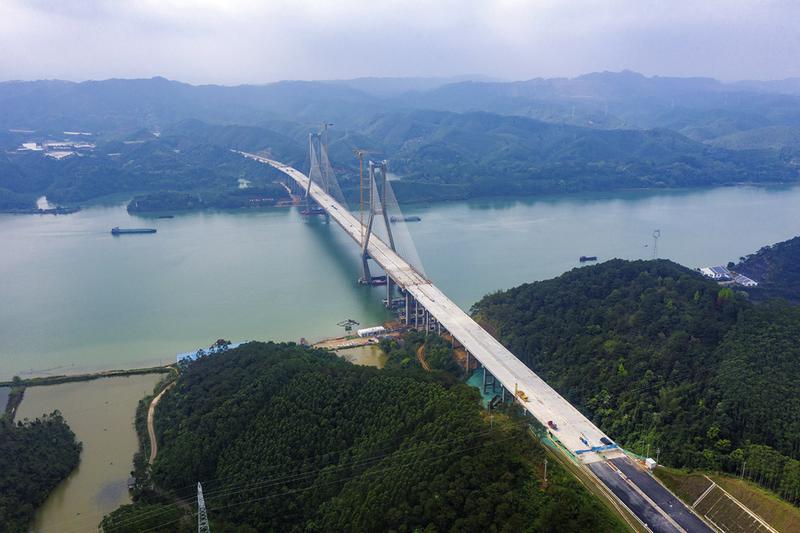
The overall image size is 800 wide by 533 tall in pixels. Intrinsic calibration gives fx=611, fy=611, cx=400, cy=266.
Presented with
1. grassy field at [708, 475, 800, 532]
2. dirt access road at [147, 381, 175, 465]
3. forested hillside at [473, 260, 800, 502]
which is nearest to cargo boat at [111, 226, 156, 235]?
dirt access road at [147, 381, 175, 465]

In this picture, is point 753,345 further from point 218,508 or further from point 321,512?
point 218,508

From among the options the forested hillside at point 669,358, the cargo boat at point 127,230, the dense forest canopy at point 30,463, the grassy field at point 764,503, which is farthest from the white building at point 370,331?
the cargo boat at point 127,230

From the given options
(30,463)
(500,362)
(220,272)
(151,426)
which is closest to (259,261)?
(220,272)

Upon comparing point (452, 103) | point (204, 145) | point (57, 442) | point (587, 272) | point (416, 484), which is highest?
point (452, 103)

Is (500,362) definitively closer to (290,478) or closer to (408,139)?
(290,478)

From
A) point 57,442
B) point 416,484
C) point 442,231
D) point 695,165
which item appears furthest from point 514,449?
point 695,165

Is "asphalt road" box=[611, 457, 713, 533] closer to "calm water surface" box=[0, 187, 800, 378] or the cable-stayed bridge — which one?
the cable-stayed bridge
